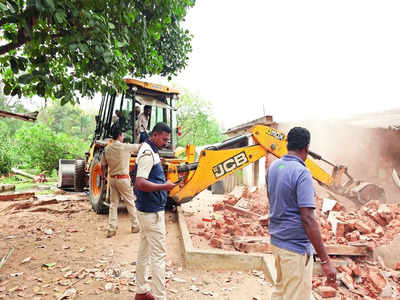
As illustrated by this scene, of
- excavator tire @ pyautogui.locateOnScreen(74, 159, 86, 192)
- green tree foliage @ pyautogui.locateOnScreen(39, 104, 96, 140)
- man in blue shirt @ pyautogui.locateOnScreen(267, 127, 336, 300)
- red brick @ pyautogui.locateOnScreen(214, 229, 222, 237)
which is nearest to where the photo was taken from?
man in blue shirt @ pyautogui.locateOnScreen(267, 127, 336, 300)

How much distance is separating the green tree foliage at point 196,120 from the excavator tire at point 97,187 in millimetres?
24111

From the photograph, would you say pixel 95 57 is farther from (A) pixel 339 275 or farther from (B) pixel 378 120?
(B) pixel 378 120

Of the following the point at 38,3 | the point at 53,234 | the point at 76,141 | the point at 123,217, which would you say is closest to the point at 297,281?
the point at 38,3

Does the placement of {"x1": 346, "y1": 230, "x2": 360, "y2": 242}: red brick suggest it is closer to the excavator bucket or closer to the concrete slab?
the excavator bucket

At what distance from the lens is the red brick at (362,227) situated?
200 inches

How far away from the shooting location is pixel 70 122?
3600 cm

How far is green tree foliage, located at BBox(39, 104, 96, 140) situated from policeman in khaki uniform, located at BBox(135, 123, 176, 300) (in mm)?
34150

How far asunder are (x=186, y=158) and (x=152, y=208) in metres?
3.88

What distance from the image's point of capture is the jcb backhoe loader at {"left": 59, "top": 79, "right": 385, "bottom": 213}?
5.41m

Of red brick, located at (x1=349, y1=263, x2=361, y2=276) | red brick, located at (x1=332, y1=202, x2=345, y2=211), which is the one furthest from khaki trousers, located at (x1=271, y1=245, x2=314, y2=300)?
red brick, located at (x1=332, y1=202, x2=345, y2=211)

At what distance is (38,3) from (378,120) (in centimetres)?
808

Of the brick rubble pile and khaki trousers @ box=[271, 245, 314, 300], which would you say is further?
the brick rubble pile

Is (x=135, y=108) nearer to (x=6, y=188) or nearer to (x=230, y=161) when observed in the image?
(x=230, y=161)

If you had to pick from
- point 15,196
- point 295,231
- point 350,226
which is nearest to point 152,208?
point 295,231
